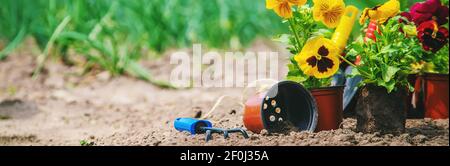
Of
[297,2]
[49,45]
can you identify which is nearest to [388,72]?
→ [297,2]

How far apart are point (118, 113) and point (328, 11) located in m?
1.62

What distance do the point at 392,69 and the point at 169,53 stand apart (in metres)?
2.70

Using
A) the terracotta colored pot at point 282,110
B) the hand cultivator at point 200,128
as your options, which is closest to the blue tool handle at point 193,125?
the hand cultivator at point 200,128

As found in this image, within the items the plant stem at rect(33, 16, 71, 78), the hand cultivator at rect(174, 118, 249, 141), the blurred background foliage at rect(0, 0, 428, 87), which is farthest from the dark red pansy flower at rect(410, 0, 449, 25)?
the plant stem at rect(33, 16, 71, 78)

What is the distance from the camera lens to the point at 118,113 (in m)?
3.66

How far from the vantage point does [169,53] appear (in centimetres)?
485

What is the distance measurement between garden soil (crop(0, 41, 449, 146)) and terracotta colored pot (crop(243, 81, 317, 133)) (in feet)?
0.24

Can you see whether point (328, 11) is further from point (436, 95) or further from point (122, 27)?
point (122, 27)

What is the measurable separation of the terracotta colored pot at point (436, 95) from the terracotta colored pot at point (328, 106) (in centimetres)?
61

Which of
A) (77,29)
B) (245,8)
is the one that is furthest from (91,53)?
(245,8)

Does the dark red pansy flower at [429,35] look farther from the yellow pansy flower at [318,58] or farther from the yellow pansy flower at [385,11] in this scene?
the yellow pansy flower at [318,58]

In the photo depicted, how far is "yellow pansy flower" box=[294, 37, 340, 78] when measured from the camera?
2.38 meters
